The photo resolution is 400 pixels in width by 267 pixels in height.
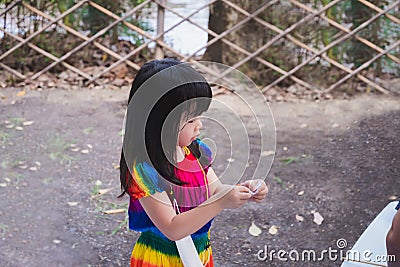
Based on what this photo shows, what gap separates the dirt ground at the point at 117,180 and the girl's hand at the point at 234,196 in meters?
1.29

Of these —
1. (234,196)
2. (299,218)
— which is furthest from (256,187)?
(299,218)

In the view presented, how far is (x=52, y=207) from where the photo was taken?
3100 millimetres

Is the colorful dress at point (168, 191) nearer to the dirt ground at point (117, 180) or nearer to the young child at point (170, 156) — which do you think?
the young child at point (170, 156)

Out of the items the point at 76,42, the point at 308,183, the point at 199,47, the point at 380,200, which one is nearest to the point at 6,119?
the point at 76,42

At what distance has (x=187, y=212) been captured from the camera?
1.45m

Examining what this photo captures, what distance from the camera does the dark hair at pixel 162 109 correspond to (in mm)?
1413

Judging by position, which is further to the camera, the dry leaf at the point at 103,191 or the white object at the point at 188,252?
the dry leaf at the point at 103,191

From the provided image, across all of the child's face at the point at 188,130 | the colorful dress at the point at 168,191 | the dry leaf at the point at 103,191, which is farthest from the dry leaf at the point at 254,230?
the child's face at the point at 188,130

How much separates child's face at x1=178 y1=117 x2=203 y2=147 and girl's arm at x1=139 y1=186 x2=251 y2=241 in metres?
0.13

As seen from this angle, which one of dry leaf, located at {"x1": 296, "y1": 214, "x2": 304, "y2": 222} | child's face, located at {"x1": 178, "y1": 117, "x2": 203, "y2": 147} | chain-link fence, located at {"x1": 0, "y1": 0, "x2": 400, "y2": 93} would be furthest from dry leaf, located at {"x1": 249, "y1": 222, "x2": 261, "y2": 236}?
chain-link fence, located at {"x1": 0, "y1": 0, "x2": 400, "y2": 93}

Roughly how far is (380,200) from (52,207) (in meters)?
1.54

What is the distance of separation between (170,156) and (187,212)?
13 cm

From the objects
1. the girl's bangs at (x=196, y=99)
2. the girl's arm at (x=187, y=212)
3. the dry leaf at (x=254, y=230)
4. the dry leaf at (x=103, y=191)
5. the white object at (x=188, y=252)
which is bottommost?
the dry leaf at (x=103, y=191)

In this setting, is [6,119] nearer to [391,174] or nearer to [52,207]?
[52,207]
